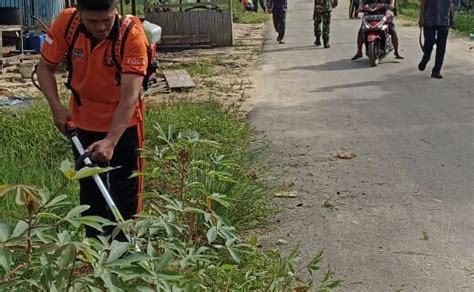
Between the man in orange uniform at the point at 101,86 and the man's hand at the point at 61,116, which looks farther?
the man's hand at the point at 61,116

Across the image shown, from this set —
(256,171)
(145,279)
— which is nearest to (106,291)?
(145,279)

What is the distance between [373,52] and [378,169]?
629 centimetres

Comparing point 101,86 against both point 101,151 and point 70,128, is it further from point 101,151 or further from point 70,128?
point 101,151

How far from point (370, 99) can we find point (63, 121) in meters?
6.13

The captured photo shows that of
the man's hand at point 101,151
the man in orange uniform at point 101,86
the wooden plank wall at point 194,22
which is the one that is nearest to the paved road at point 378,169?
the man in orange uniform at point 101,86

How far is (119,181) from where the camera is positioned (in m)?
3.96

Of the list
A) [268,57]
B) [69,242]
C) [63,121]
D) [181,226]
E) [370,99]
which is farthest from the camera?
[268,57]

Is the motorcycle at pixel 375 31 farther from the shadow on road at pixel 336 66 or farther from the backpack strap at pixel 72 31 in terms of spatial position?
the backpack strap at pixel 72 31

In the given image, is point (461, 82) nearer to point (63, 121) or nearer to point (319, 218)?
point (319, 218)

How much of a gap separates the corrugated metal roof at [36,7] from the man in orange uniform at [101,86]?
13219 mm

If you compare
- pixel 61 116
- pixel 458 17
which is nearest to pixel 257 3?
pixel 458 17

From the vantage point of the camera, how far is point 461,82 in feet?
34.4

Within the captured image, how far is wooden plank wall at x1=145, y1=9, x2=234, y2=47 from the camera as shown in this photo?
15508 mm

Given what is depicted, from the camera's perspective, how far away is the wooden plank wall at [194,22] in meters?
15.5
